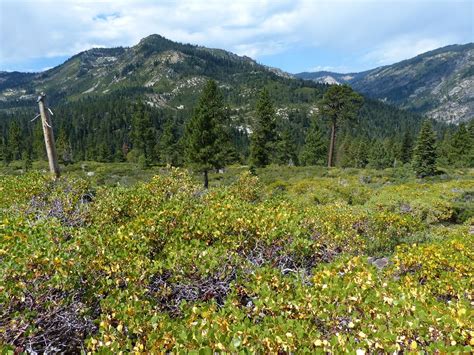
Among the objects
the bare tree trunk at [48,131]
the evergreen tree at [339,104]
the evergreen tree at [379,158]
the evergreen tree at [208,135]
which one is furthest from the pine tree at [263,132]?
the evergreen tree at [379,158]

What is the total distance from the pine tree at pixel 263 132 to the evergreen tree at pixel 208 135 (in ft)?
45.9

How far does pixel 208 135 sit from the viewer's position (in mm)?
34312

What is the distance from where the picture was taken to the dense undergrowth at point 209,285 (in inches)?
153

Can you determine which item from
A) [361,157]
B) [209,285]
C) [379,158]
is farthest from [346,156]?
[209,285]

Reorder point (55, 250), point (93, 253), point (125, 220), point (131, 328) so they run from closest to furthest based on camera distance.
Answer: point (131, 328)
point (55, 250)
point (93, 253)
point (125, 220)

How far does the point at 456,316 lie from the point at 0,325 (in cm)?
548

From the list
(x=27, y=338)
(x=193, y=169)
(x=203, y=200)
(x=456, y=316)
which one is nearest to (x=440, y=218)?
(x=203, y=200)

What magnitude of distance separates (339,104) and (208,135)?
20316 millimetres

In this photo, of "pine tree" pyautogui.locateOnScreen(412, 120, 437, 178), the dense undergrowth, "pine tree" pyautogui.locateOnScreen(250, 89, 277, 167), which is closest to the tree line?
"pine tree" pyautogui.locateOnScreen(250, 89, 277, 167)

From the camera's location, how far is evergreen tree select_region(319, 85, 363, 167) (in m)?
44.4

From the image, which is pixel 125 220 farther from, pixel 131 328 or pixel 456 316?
pixel 456 316

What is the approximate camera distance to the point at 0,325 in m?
4.26

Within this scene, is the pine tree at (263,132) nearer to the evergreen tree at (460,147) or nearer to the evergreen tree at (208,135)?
the evergreen tree at (208,135)

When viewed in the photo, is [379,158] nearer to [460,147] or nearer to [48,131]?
[460,147]
